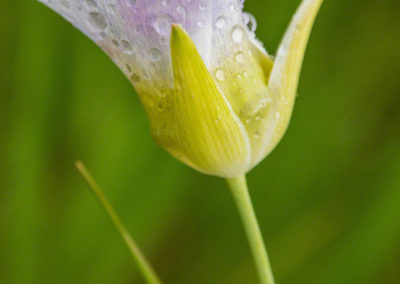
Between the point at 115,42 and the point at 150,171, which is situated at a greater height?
the point at 115,42

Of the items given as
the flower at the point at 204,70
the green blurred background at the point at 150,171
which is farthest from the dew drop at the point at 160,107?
the green blurred background at the point at 150,171

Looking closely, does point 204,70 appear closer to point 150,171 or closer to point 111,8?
point 111,8

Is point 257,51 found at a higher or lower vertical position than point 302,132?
higher

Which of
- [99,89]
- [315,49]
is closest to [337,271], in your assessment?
[315,49]

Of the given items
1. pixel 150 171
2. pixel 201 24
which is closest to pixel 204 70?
pixel 201 24

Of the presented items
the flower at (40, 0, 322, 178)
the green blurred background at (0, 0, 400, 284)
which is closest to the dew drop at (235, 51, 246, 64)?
the flower at (40, 0, 322, 178)

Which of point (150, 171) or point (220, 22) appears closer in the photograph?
point (220, 22)

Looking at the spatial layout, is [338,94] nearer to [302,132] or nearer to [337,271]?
[302,132]
